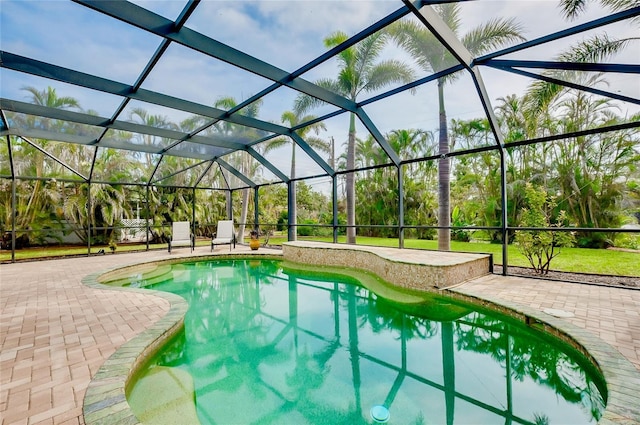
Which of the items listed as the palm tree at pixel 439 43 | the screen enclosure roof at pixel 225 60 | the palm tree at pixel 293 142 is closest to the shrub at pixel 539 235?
the screen enclosure roof at pixel 225 60

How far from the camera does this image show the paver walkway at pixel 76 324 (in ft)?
7.02

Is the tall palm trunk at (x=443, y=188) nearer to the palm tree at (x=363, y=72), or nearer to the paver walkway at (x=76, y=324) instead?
the palm tree at (x=363, y=72)

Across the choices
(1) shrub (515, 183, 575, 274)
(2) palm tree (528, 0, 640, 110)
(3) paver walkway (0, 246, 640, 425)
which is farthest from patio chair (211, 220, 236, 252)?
(2) palm tree (528, 0, 640, 110)

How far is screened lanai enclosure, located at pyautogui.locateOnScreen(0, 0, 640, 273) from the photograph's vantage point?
163 inches

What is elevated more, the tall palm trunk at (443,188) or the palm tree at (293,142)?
the palm tree at (293,142)

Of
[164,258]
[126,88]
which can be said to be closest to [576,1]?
[126,88]

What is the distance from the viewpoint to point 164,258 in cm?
892

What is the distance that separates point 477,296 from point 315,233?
572 inches

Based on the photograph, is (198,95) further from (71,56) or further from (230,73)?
(71,56)

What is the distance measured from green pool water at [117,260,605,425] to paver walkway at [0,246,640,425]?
18.2 inches

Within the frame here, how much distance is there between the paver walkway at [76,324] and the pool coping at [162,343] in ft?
0.33

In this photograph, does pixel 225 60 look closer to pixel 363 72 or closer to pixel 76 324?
pixel 76 324

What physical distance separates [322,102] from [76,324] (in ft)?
21.7

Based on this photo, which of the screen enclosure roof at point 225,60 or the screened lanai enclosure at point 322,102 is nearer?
the screen enclosure roof at point 225,60
